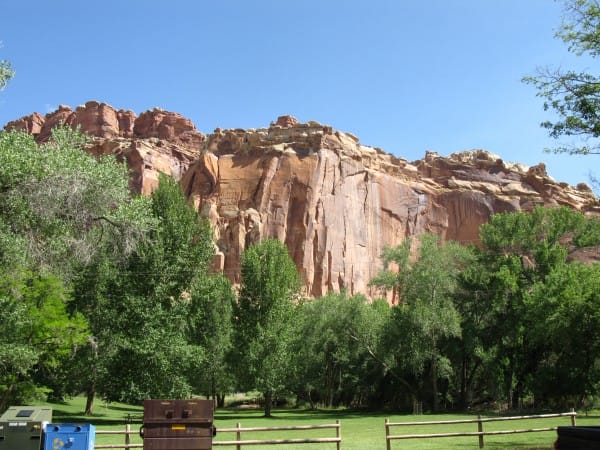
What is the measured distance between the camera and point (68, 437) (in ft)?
38.5

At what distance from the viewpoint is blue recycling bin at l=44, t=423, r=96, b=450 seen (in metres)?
11.6

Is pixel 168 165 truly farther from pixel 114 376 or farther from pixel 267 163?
pixel 114 376

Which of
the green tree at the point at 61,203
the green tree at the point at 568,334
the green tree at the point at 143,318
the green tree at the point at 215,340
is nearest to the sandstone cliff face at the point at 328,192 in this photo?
the green tree at the point at 215,340

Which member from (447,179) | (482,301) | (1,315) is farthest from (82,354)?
(447,179)

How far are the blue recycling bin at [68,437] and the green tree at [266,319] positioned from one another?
97.4 feet

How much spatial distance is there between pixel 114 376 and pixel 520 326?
88.7ft

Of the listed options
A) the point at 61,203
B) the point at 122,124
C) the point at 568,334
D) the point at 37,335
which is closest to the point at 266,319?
the point at 37,335

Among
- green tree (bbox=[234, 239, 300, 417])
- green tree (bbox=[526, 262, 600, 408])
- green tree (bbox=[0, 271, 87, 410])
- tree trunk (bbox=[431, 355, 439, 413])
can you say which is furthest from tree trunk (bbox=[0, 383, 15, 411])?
green tree (bbox=[526, 262, 600, 408])

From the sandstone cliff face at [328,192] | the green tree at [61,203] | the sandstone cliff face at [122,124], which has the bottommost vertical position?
the green tree at [61,203]

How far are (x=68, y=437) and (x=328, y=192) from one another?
7574 centimetres

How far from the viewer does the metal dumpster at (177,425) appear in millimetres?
12297

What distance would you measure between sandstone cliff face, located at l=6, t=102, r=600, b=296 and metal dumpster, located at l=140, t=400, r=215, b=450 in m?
63.1

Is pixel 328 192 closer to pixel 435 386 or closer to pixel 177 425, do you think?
pixel 435 386

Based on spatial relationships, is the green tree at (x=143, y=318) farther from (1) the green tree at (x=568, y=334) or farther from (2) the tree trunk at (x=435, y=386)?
(1) the green tree at (x=568, y=334)
